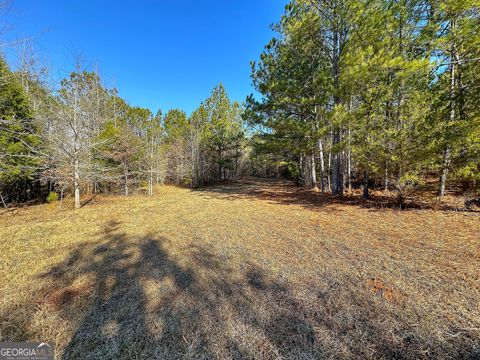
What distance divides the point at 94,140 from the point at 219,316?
11083mm

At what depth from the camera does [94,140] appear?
9758 millimetres

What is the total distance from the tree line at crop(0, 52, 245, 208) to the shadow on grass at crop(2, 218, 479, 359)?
4.71m

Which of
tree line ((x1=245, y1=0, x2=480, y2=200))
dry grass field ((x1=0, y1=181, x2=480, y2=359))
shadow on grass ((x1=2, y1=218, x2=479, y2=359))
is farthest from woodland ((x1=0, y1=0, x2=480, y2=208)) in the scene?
shadow on grass ((x1=2, y1=218, x2=479, y2=359))

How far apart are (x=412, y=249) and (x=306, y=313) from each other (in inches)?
113

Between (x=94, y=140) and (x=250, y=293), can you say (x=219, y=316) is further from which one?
(x=94, y=140)

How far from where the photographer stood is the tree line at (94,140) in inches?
307

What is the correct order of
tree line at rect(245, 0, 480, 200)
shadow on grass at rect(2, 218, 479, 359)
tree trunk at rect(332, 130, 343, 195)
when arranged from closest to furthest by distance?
shadow on grass at rect(2, 218, 479, 359), tree line at rect(245, 0, 480, 200), tree trunk at rect(332, 130, 343, 195)

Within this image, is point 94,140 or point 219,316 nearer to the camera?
point 219,316

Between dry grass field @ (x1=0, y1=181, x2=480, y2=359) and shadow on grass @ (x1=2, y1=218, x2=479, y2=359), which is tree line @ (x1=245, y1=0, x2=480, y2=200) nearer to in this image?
dry grass field @ (x1=0, y1=181, x2=480, y2=359)

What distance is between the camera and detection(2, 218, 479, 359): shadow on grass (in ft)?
5.65

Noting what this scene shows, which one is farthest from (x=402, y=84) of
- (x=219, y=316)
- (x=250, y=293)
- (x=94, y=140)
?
(x=94, y=140)

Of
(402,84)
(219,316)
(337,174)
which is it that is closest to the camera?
(219,316)

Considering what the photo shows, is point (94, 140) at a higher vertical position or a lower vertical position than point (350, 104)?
lower

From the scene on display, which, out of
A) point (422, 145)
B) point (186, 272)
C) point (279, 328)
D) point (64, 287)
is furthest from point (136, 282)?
point (422, 145)
